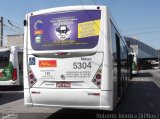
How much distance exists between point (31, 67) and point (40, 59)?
0.37 m

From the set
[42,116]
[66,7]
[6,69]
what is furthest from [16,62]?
[66,7]

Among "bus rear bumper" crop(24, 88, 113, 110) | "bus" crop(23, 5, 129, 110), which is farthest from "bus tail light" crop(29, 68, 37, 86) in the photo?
"bus rear bumper" crop(24, 88, 113, 110)

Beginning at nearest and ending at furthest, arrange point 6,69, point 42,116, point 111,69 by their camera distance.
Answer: point 111,69, point 42,116, point 6,69

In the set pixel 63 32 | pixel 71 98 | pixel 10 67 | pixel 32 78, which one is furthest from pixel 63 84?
pixel 10 67

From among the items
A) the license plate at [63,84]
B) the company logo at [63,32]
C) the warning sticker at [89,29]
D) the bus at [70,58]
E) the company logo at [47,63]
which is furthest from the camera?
the company logo at [47,63]

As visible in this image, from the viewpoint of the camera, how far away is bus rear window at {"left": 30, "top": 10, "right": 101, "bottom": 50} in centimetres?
1028

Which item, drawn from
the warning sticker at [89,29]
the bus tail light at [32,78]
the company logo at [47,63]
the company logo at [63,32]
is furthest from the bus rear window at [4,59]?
the warning sticker at [89,29]

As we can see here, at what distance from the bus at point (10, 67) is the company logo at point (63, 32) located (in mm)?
12053

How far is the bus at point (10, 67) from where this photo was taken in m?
22.2

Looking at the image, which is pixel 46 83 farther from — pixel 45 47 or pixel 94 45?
pixel 94 45

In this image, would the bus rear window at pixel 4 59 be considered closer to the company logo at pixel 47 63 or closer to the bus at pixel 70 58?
the bus at pixel 70 58

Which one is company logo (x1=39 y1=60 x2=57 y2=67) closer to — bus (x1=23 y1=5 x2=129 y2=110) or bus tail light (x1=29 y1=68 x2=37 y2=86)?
bus (x1=23 y1=5 x2=129 y2=110)

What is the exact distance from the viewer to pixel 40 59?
10766 mm

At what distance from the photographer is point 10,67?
2220 centimetres
